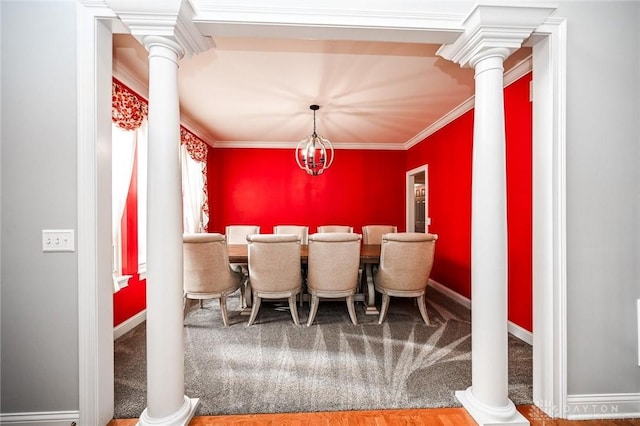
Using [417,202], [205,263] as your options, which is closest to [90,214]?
[205,263]

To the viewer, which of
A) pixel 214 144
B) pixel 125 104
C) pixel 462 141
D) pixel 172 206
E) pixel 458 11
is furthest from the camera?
pixel 214 144

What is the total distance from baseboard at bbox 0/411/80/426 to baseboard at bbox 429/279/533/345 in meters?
3.17

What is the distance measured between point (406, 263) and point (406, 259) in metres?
0.04

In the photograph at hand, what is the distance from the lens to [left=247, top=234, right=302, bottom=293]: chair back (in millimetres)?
2557

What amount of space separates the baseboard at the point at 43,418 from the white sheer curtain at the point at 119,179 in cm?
113

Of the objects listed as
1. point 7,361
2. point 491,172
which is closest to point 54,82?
point 7,361

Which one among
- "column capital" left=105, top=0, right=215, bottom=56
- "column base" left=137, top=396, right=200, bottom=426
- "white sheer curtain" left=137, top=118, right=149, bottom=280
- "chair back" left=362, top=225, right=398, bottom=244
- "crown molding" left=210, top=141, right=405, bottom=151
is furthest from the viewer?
"crown molding" left=210, top=141, right=405, bottom=151

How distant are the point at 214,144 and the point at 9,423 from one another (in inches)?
164

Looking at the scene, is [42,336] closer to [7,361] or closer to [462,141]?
[7,361]

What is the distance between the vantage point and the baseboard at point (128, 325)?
2.49 m

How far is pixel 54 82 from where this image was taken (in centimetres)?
140

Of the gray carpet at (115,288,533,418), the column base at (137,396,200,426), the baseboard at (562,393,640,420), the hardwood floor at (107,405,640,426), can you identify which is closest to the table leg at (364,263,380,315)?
the gray carpet at (115,288,533,418)

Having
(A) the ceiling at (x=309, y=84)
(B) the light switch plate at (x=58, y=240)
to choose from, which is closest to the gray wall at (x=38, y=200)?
(B) the light switch plate at (x=58, y=240)

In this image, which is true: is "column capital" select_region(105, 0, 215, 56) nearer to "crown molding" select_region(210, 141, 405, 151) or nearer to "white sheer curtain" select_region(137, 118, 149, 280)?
"white sheer curtain" select_region(137, 118, 149, 280)
